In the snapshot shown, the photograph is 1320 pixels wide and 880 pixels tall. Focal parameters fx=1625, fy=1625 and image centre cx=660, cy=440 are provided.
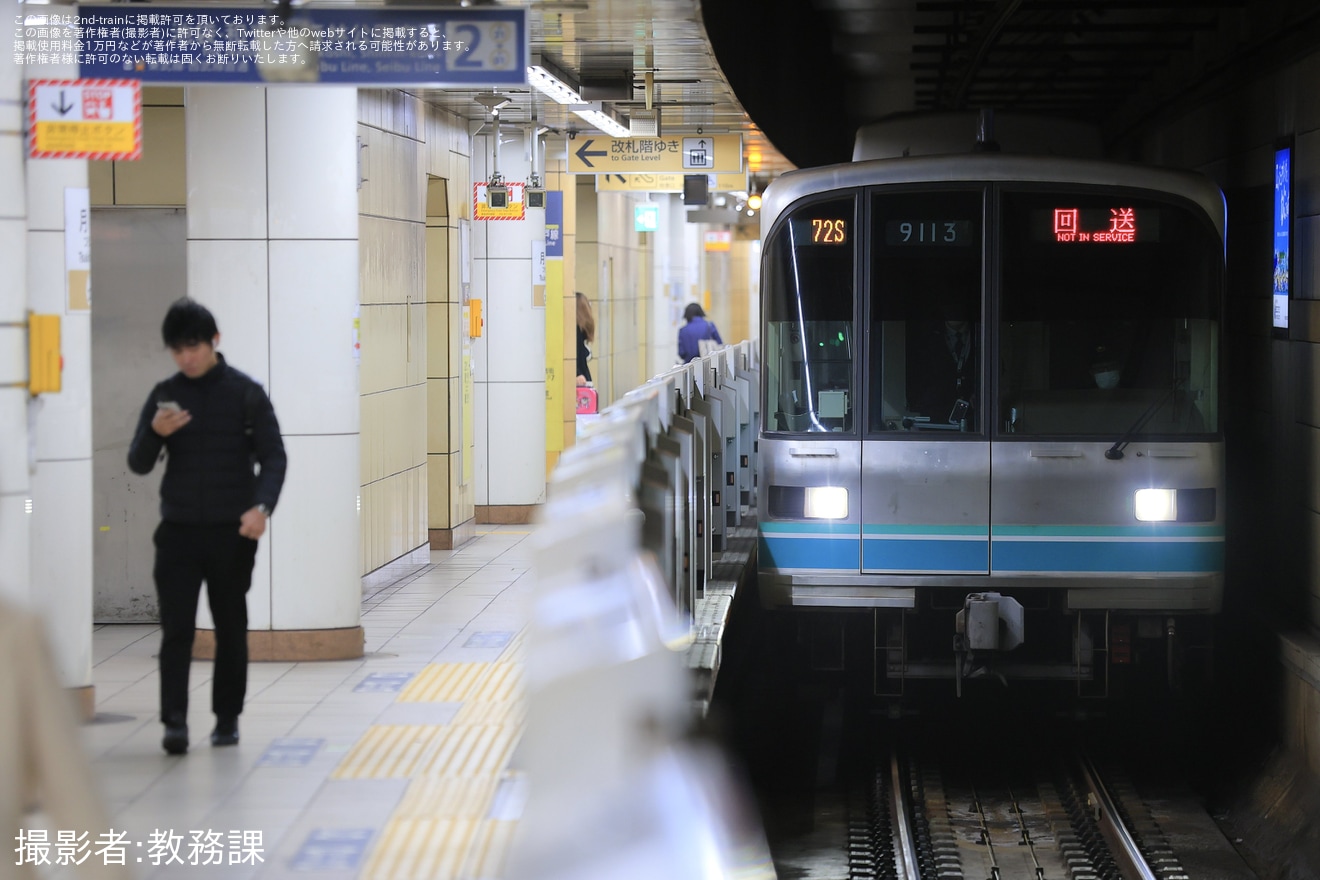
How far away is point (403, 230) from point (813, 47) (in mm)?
5577

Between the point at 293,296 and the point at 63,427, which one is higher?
the point at 293,296

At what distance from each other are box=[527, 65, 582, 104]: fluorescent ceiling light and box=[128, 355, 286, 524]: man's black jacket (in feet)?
12.1

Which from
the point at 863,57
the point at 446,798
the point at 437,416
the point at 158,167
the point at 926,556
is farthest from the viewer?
the point at 863,57

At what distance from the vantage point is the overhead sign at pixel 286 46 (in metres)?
7.44

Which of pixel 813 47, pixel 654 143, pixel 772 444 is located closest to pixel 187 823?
pixel 772 444

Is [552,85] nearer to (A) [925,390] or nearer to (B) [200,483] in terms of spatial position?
(A) [925,390]

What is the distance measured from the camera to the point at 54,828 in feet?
7.82

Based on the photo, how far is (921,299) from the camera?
8.62 m

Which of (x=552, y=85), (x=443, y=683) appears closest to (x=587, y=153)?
(x=552, y=85)

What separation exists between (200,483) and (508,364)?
904 centimetres

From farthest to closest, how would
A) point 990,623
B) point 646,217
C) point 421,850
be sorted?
point 646,217, point 990,623, point 421,850

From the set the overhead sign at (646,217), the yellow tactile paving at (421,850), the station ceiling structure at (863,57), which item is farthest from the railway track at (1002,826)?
the overhead sign at (646,217)

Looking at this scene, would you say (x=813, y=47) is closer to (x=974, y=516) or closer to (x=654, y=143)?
(x=654, y=143)

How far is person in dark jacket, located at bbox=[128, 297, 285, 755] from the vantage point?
6.90m
